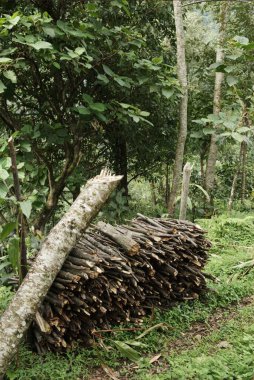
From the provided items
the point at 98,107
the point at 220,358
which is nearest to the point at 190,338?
the point at 220,358

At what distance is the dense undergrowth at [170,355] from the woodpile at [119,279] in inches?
5.2

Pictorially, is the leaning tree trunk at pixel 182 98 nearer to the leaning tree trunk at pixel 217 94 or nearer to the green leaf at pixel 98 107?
the leaning tree trunk at pixel 217 94

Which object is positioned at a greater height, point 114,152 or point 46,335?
point 114,152

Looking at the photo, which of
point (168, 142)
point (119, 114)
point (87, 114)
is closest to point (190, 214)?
point (168, 142)

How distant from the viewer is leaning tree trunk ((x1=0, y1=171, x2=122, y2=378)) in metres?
2.89

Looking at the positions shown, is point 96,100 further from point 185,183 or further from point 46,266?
point 46,266

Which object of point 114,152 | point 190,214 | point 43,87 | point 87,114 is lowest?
point 190,214

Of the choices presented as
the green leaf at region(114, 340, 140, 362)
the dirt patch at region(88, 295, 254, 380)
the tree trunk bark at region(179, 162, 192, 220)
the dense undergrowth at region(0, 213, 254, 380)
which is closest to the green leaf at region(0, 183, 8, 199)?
the dense undergrowth at region(0, 213, 254, 380)

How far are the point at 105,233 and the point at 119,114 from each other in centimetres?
188

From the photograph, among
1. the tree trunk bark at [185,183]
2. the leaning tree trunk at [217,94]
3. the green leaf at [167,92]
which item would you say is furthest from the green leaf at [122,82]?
the leaning tree trunk at [217,94]

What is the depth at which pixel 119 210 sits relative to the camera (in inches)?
278

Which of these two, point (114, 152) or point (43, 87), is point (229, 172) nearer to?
point (114, 152)

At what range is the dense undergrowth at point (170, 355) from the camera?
10.4ft

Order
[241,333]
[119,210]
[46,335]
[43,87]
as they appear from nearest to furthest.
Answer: [46,335] → [241,333] → [43,87] → [119,210]
